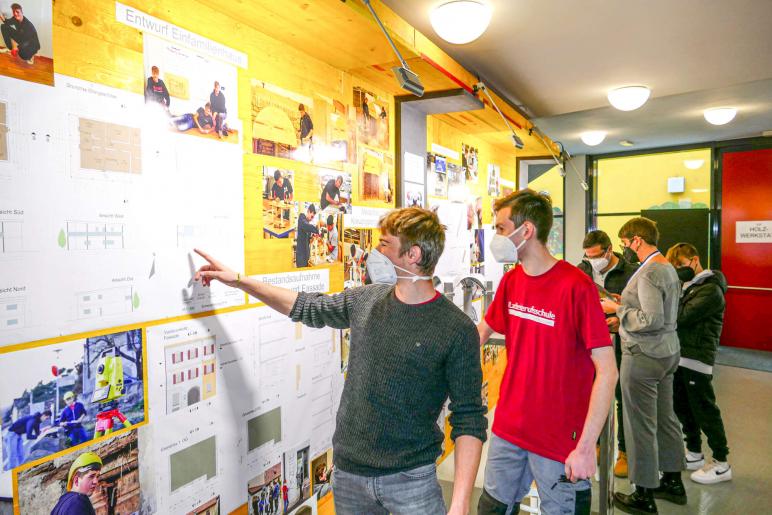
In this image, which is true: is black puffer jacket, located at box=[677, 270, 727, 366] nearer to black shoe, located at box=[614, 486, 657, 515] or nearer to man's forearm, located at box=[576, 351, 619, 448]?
black shoe, located at box=[614, 486, 657, 515]

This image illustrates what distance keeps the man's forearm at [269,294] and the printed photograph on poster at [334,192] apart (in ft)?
2.04

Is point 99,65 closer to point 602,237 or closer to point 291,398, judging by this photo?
point 291,398

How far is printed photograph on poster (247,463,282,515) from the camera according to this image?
1786 millimetres

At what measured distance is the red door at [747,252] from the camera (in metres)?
6.13

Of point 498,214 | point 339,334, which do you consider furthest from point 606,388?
point 339,334

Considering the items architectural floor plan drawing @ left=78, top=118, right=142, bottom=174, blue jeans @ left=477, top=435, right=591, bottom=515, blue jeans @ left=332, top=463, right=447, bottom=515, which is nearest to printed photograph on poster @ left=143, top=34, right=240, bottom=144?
architectural floor plan drawing @ left=78, top=118, right=142, bottom=174

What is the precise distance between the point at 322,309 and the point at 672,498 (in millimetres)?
2571

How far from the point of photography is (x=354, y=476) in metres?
1.41

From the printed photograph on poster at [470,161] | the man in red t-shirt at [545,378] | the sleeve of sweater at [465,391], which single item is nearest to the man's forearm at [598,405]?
the man in red t-shirt at [545,378]

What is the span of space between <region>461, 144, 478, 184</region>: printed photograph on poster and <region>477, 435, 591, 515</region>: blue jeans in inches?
A: 92.1

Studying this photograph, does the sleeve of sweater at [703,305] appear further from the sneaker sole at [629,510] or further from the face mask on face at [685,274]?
the sneaker sole at [629,510]

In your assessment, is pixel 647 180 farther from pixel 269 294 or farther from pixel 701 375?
pixel 269 294

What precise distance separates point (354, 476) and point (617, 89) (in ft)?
10.7

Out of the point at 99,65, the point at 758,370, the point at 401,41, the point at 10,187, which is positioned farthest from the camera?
the point at 758,370
